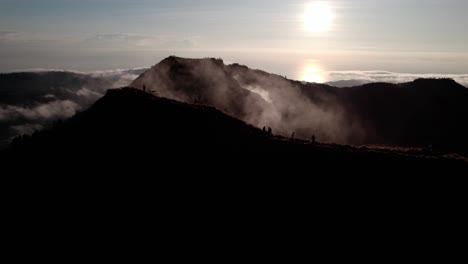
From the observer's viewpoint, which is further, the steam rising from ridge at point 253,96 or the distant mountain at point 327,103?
the distant mountain at point 327,103

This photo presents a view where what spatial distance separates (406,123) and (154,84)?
76100mm

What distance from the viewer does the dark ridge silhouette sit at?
147 feet

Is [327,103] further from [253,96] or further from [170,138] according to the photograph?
[170,138]

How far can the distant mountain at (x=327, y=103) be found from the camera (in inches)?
4048

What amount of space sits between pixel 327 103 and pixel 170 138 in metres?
84.7

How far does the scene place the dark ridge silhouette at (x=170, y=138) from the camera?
44.8 meters

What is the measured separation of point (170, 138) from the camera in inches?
1877

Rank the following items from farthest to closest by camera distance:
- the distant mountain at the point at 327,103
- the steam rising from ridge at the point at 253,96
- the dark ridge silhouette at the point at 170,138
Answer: the distant mountain at the point at 327,103
the steam rising from ridge at the point at 253,96
the dark ridge silhouette at the point at 170,138

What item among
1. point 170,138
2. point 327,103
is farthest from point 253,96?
point 170,138

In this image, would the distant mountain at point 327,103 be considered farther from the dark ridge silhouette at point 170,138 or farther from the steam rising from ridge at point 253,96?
the dark ridge silhouette at point 170,138

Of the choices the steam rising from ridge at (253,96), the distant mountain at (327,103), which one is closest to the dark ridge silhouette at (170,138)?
the steam rising from ridge at (253,96)

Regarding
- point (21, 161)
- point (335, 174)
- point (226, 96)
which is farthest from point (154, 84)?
point (335, 174)

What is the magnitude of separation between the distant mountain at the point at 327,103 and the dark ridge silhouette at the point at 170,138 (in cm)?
4099

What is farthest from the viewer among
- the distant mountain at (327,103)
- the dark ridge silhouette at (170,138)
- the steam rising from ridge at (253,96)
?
the distant mountain at (327,103)
